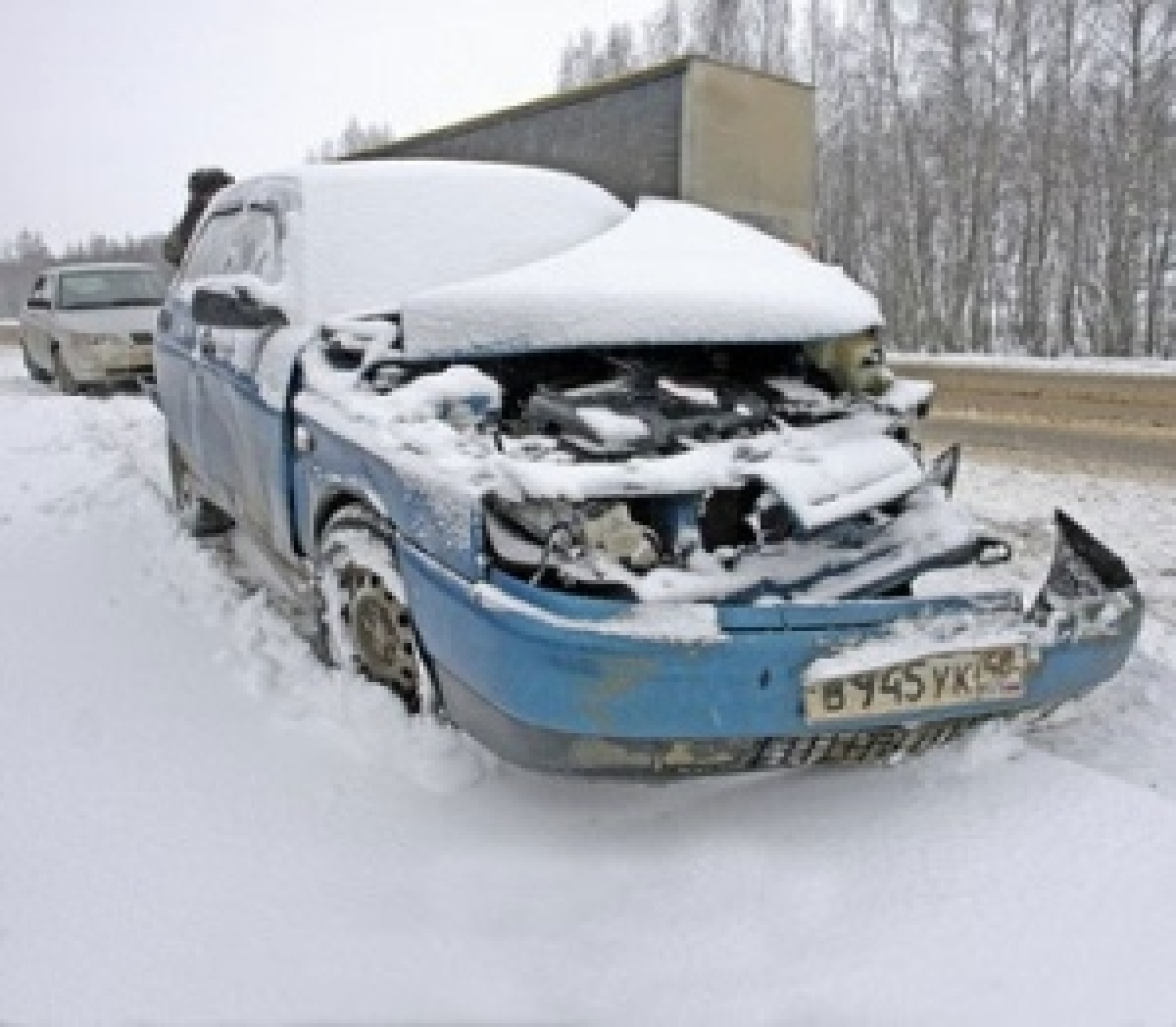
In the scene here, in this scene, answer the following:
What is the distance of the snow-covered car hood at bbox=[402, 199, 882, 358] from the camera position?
289 centimetres

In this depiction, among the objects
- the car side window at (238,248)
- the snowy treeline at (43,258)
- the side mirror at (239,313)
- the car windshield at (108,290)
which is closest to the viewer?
the side mirror at (239,313)

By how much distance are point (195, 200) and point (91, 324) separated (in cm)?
235

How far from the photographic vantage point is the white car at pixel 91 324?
417 inches

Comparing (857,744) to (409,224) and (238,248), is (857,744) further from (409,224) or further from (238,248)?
(238,248)

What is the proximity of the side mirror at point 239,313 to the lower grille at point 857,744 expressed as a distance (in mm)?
2094

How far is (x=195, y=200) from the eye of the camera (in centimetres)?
923

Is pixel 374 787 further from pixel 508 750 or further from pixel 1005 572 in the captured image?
pixel 1005 572

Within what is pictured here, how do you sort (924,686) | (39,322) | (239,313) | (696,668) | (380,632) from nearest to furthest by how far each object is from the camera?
(696,668) → (924,686) → (380,632) → (239,313) → (39,322)

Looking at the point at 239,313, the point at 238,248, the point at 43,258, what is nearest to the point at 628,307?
the point at 239,313

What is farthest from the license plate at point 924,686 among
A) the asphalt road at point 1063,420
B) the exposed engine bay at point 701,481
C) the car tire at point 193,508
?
the asphalt road at point 1063,420

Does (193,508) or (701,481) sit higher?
(701,481)

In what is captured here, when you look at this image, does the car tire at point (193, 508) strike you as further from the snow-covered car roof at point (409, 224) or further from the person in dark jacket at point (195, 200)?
the person in dark jacket at point (195, 200)

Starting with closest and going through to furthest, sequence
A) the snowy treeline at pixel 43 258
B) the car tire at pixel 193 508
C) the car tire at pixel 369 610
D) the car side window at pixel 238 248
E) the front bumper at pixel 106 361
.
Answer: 1. the car tire at pixel 369 610
2. the car side window at pixel 238 248
3. the car tire at pixel 193 508
4. the front bumper at pixel 106 361
5. the snowy treeline at pixel 43 258

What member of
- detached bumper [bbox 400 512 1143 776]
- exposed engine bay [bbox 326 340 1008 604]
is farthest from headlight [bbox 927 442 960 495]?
detached bumper [bbox 400 512 1143 776]
